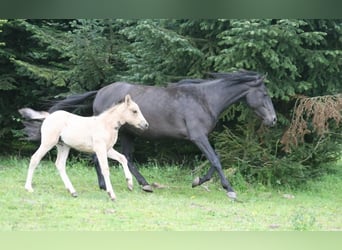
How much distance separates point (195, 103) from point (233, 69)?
108 cm

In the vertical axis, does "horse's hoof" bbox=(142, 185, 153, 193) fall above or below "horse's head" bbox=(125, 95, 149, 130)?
below

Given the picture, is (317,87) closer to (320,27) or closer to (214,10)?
(320,27)

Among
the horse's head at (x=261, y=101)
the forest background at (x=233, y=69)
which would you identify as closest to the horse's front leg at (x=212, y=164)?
the horse's head at (x=261, y=101)

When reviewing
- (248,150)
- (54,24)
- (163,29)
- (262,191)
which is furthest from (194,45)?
(54,24)

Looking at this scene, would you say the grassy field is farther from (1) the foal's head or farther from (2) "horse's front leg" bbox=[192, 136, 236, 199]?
(1) the foal's head

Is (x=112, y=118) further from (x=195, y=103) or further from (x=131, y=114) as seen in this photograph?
(x=195, y=103)

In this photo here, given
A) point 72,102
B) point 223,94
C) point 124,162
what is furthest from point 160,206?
point 72,102

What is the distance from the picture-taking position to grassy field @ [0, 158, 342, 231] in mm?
4539

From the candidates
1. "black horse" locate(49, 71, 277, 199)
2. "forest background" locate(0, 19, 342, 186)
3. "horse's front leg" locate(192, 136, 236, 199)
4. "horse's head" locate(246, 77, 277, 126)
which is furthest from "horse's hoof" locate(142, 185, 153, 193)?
"horse's head" locate(246, 77, 277, 126)

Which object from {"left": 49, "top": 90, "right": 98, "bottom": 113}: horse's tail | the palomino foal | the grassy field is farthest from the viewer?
{"left": 49, "top": 90, "right": 98, "bottom": 113}: horse's tail

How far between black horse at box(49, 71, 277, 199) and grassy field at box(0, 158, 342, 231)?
0.58 metres

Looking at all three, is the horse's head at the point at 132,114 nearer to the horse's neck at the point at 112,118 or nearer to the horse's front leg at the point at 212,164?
the horse's neck at the point at 112,118

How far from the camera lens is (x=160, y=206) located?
5.64m

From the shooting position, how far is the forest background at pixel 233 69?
7289mm
